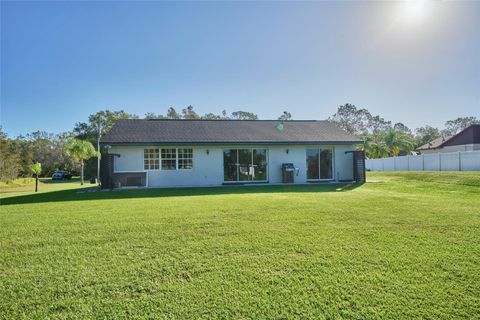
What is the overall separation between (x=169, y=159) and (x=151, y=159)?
948mm

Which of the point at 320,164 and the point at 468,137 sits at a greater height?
the point at 468,137

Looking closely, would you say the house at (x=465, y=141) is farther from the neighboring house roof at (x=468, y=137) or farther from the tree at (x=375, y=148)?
the tree at (x=375, y=148)

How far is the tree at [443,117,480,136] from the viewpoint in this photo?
6412 centimetres

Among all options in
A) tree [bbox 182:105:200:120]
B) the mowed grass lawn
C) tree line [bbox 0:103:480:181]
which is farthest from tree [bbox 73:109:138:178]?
the mowed grass lawn

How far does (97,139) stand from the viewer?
38281mm

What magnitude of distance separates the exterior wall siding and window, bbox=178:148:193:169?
22 centimetres

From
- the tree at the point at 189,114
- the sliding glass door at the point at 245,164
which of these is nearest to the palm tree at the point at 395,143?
the sliding glass door at the point at 245,164

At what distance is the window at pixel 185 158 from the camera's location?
47.1 ft

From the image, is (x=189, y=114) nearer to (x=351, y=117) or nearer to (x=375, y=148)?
(x=375, y=148)

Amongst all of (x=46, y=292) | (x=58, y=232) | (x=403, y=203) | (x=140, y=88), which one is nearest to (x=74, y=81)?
(x=140, y=88)

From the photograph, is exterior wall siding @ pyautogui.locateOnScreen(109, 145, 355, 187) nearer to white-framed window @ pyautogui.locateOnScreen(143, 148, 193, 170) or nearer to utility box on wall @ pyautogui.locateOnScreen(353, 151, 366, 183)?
white-framed window @ pyautogui.locateOnScreen(143, 148, 193, 170)

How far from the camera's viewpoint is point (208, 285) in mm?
2824

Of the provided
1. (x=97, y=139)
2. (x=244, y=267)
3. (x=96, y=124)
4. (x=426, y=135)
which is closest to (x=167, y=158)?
(x=244, y=267)

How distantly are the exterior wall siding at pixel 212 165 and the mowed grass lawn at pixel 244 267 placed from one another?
8.07m
